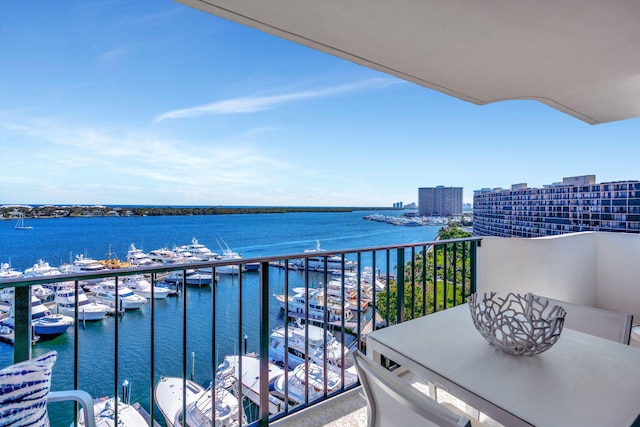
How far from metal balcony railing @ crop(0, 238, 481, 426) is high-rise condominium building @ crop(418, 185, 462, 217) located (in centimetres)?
489

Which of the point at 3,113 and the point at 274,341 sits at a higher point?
the point at 3,113

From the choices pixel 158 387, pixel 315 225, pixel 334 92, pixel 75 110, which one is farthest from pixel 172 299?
pixel 315 225

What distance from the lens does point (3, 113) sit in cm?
1039

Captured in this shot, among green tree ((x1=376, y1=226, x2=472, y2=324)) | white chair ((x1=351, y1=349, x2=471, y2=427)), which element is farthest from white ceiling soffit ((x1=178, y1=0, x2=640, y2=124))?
white chair ((x1=351, y1=349, x2=471, y2=427))

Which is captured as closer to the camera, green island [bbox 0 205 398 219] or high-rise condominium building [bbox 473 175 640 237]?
high-rise condominium building [bbox 473 175 640 237]

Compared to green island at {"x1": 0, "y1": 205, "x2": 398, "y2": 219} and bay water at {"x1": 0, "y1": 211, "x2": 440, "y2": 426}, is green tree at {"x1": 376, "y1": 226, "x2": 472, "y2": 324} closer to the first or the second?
bay water at {"x1": 0, "y1": 211, "x2": 440, "y2": 426}

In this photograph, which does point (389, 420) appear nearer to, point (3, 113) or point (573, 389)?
point (573, 389)

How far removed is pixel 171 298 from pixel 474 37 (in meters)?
12.1

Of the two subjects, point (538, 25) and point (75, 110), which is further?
point (75, 110)

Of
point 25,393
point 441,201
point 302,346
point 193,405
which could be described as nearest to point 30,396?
point 25,393

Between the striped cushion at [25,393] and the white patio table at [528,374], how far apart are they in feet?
4.02

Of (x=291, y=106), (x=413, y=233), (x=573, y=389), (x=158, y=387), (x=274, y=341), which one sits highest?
(x=291, y=106)

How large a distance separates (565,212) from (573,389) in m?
8.88

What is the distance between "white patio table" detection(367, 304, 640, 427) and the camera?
0.84m
